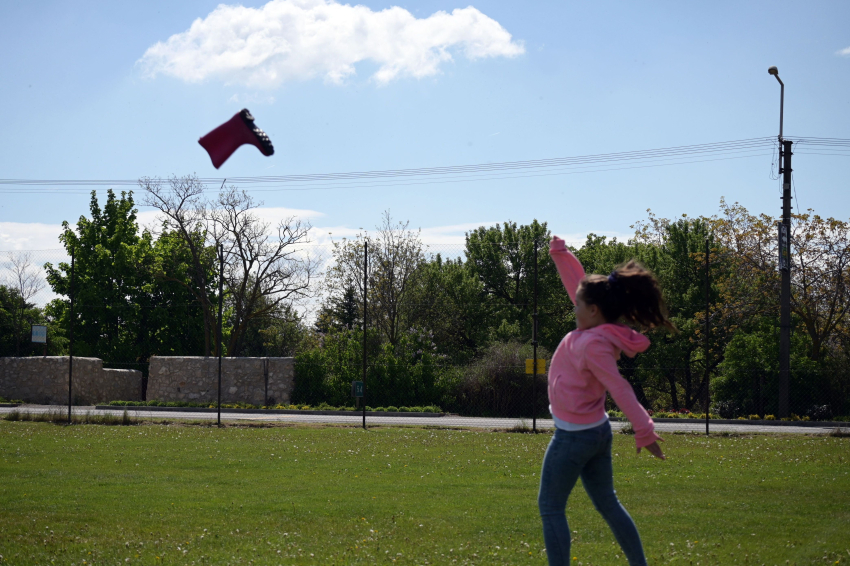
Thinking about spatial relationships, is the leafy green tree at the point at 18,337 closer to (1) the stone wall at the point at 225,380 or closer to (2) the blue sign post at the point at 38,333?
(2) the blue sign post at the point at 38,333

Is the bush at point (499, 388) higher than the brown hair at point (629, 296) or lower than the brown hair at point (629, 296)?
lower

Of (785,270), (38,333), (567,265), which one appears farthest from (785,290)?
(38,333)

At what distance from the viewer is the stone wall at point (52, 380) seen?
29.4 metres

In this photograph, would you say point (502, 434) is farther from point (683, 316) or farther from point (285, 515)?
point (683, 316)

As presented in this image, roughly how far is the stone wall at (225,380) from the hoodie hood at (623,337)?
25.4 metres

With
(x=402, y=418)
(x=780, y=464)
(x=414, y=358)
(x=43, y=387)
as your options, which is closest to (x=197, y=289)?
(x=43, y=387)

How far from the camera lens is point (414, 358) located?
2819 centimetres

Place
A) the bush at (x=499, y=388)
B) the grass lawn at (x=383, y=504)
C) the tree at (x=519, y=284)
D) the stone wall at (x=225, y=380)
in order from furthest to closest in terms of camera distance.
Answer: the tree at (x=519, y=284), the stone wall at (x=225, y=380), the bush at (x=499, y=388), the grass lawn at (x=383, y=504)

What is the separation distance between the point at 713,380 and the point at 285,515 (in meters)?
19.9

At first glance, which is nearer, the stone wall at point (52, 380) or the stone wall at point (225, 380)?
the stone wall at point (225, 380)

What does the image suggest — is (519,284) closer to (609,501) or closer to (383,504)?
(383,504)

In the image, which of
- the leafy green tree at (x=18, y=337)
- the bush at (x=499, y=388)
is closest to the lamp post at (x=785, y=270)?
the bush at (x=499, y=388)

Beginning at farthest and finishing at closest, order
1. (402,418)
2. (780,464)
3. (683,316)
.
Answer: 1. (683,316)
2. (402,418)
3. (780,464)

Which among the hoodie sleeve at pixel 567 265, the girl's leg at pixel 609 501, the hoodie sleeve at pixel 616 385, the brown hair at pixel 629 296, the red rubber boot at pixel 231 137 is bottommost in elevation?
the girl's leg at pixel 609 501
